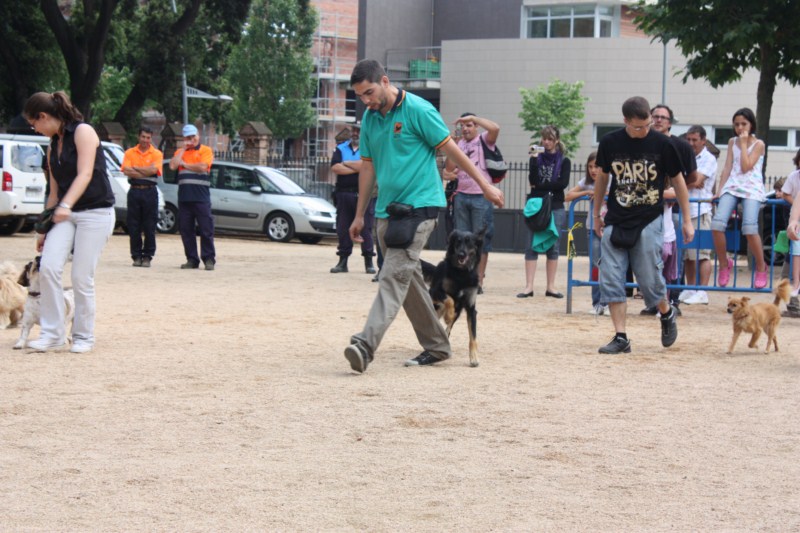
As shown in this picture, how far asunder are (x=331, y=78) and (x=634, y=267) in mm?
70405

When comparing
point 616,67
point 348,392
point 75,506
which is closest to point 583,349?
point 348,392

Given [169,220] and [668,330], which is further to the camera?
[169,220]

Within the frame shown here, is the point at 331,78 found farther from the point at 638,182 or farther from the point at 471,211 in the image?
the point at 638,182

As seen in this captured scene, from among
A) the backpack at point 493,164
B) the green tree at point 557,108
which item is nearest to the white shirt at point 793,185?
the backpack at point 493,164

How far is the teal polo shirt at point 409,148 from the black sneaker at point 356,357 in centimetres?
93

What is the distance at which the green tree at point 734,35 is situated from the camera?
18.5 meters

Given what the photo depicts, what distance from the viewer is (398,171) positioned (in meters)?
7.75

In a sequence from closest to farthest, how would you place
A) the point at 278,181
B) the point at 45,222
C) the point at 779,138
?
1. the point at 45,222
2. the point at 278,181
3. the point at 779,138

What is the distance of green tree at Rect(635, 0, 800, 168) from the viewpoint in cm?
1848

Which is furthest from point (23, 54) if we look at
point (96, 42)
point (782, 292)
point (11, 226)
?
point (782, 292)

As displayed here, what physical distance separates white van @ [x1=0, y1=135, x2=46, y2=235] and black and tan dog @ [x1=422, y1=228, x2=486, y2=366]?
16362mm

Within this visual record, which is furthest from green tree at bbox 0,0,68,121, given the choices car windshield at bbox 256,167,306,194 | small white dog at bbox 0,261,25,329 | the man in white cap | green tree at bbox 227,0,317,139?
green tree at bbox 227,0,317,139

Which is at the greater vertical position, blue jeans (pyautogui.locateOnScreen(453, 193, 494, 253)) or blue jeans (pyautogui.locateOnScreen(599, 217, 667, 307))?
blue jeans (pyautogui.locateOnScreen(453, 193, 494, 253))

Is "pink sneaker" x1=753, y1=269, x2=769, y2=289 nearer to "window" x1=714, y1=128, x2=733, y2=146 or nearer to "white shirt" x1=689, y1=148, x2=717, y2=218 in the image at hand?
"white shirt" x1=689, y1=148, x2=717, y2=218
